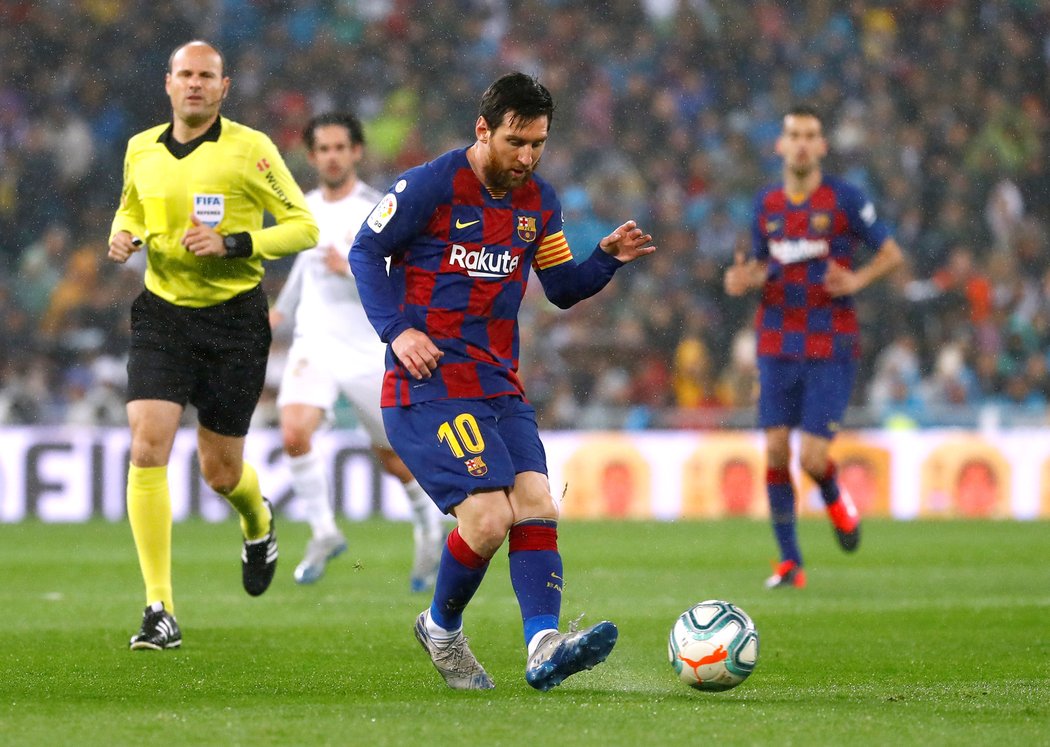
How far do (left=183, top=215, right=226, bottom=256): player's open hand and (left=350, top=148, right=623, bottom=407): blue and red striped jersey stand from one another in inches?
47.4

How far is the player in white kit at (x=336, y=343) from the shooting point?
9.05 metres

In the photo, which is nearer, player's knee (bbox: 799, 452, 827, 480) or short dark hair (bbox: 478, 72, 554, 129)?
short dark hair (bbox: 478, 72, 554, 129)

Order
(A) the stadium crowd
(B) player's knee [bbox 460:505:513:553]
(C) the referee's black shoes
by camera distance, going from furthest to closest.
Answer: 1. (A) the stadium crowd
2. (C) the referee's black shoes
3. (B) player's knee [bbox 460:505:513:553]

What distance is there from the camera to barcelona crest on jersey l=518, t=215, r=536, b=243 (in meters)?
5.45

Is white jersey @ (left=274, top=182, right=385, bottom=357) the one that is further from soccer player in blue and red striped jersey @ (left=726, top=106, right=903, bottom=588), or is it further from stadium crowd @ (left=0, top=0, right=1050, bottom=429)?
stadium crowd @ (left=0, top=0, right=1050, bottom=429)

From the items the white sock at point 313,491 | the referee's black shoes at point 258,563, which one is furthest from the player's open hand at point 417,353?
the white sock at point 313,491

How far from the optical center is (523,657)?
247 inches

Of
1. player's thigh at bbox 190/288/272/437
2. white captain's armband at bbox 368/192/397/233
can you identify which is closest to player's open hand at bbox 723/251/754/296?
player's thigh at bbox 190/288/272/437

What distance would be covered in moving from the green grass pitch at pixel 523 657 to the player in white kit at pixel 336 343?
423 millimetres

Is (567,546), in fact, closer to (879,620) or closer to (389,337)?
(879,620)

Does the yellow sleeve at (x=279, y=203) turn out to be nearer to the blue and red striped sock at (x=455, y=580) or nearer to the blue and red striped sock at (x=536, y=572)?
the blue and red striped sock at (x=455, y=580)

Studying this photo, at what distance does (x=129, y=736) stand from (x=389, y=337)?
1.54 m

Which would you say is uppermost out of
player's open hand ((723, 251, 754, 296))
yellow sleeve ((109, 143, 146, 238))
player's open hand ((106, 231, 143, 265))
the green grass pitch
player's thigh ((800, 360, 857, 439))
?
yellow sleeve ((109, 143, 146, 238))

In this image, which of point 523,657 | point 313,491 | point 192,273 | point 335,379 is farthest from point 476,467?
point 313,491
